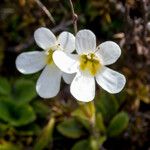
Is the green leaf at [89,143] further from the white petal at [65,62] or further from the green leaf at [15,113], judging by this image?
the white petal at [65,62]

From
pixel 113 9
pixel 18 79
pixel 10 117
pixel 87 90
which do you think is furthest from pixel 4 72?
pixel 87 90

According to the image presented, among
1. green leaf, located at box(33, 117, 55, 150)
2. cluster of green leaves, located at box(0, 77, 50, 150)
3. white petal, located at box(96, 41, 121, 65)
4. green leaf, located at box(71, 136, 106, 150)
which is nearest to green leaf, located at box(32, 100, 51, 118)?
cluster of green leaves, located at box(0, 77, 50, 150)

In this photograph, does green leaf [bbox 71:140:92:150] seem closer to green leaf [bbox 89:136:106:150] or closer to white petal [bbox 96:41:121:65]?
green leaf [bbox 89:136:106:150]

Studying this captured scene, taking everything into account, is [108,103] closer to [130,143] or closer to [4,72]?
[130,143]

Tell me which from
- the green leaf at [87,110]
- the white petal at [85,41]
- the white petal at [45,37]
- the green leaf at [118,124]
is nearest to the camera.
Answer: the white petal at [85,41]

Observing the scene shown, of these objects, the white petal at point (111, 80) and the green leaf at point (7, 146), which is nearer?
the white petal at point (111, 80)

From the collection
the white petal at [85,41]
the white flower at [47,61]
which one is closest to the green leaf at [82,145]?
the white flower at [47,61]
